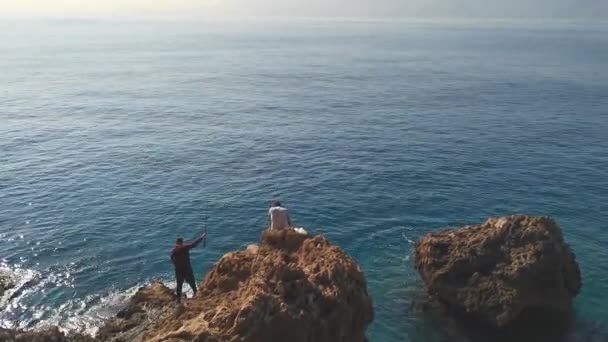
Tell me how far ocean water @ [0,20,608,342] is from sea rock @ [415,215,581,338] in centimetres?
204

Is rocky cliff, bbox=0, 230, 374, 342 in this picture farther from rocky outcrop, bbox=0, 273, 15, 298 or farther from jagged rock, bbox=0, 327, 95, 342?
rocky outcrop, bbox=0, 273, 15, 298

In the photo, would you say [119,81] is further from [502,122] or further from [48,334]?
[48,334]

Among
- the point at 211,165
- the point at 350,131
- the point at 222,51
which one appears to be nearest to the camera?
the point at 211,165

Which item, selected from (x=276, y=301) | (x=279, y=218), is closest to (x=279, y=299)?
(x=276, y=301)

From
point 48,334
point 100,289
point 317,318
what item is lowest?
point 100,289

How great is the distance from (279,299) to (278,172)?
36.9m

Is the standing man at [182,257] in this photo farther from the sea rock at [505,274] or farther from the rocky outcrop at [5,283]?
the rocky outcrop at [5,283]

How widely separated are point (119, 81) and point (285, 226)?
9506cm

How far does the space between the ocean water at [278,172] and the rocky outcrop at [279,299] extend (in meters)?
9.40

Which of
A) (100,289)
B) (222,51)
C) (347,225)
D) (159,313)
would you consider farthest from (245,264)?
(222,51)

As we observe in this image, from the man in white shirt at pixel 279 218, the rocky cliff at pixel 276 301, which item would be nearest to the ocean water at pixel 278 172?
the man in white shirt at pixel 279 218

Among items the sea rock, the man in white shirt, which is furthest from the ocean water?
the man in white shirt

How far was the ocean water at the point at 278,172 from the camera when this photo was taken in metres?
36.5

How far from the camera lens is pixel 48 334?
2308 cm
